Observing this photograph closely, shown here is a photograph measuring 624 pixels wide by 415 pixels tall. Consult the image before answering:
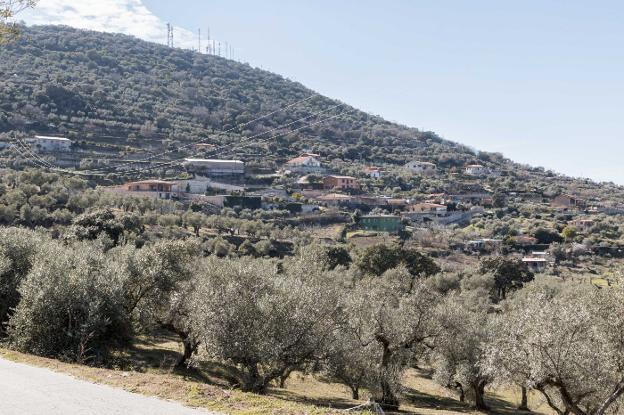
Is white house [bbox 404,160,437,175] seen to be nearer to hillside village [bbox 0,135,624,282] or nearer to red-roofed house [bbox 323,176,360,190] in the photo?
hillside village [bbox 0,135,624,282]

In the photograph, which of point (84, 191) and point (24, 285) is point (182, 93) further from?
point (24, 285)

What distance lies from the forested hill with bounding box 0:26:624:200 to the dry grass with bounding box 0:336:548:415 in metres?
85.3

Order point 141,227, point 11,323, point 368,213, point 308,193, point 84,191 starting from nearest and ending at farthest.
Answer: point 11,323
point 141,227
point 84,191
point 368,213
point 308,193

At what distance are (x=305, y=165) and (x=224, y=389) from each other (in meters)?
111

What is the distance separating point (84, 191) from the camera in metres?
71.6

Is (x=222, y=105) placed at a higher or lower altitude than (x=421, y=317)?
higher

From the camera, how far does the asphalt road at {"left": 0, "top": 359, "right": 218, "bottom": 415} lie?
11.5m

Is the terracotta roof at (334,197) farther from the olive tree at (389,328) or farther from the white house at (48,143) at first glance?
the olive tree at (389,328)

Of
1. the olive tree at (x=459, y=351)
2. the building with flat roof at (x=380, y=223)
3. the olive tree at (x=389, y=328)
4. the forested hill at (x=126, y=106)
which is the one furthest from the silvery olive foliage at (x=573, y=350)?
the forested hill at (x=126, y=106)

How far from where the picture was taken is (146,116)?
139500 millimetres

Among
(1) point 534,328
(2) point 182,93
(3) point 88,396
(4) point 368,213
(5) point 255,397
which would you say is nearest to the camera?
(3) point 88,396

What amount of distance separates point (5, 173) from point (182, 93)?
110142 mm

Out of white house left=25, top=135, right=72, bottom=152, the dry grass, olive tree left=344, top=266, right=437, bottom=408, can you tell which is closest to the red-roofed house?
white house left=25, top=135, right=72, bottom=152

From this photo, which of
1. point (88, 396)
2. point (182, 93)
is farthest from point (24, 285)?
point (182, 93)
